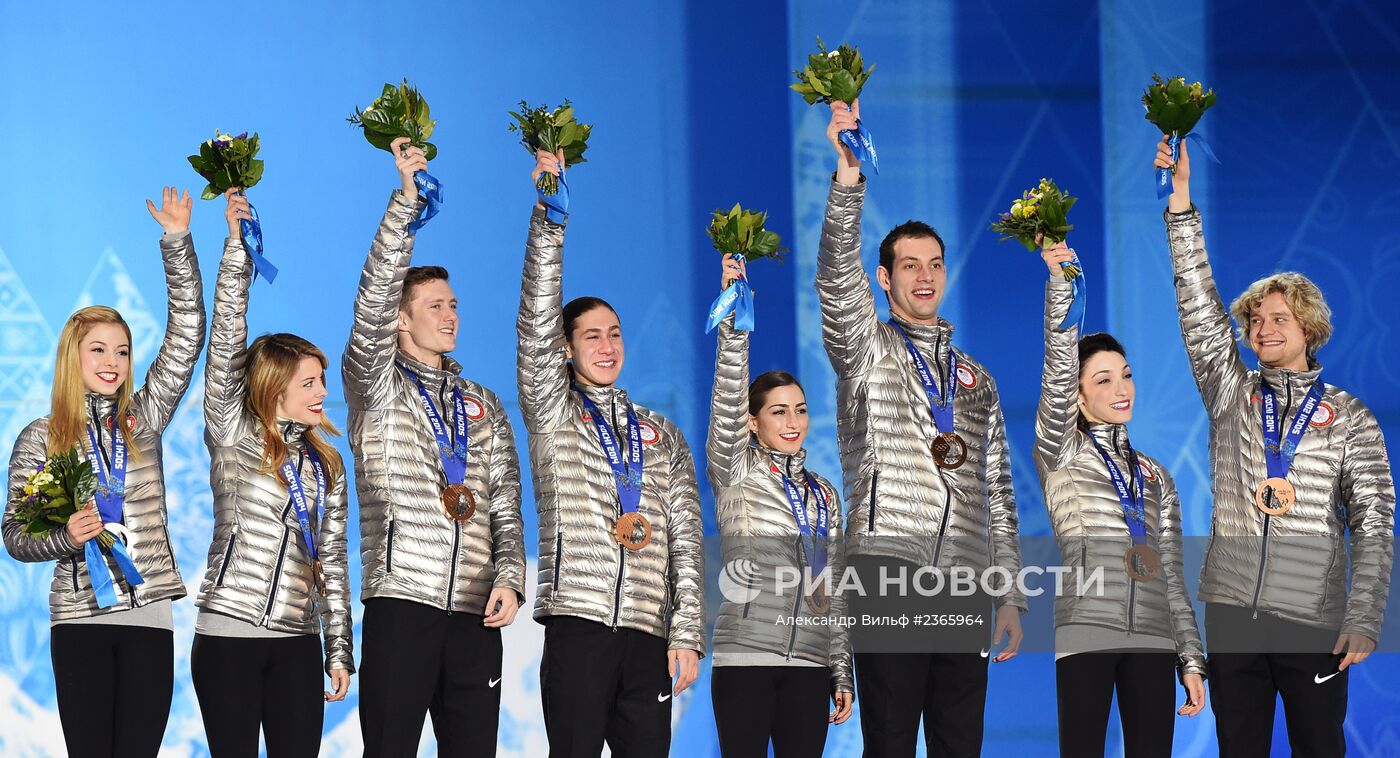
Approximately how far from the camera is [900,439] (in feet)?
13.6

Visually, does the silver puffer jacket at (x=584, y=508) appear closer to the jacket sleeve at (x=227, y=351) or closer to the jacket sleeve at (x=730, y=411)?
the jacket sleeve at (x=730, y=411)

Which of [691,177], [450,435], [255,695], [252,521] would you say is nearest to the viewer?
[255,695]

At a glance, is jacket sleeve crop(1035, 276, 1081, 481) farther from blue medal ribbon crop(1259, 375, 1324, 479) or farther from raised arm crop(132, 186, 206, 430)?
raised arm crop(132, 186, 206, 430)

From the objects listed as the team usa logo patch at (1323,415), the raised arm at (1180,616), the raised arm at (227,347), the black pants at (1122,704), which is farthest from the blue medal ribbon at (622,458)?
the team usa logo patch at (1323,415)

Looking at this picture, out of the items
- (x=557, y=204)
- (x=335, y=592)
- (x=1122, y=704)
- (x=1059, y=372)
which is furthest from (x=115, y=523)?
(x=1122, y=704)

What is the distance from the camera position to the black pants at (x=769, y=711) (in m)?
3.96

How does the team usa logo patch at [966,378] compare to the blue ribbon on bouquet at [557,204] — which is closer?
the blue ribbon on bouquet at [557,204]

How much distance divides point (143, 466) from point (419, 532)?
752 millimetres

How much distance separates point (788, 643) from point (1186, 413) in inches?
98.3

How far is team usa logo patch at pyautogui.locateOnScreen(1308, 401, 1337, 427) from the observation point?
438 cm

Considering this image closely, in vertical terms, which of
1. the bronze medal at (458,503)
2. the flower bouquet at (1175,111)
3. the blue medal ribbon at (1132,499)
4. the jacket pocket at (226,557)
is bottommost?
the jacket pocket at (226,557)

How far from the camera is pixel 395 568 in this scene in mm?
3838

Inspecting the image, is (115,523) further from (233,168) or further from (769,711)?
(769,711)

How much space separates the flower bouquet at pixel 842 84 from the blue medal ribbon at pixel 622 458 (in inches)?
35.7
